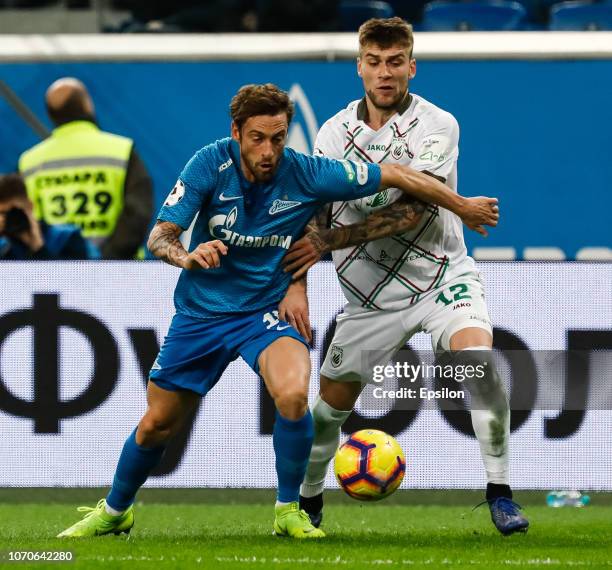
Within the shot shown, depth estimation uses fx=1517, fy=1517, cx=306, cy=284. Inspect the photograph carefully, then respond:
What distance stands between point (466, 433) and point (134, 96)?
4.29 metres

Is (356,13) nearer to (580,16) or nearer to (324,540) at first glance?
(580,16)

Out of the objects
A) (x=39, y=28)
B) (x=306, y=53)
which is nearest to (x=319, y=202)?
(x=306, y=53)

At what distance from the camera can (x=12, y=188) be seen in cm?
971

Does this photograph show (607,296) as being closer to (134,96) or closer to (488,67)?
(488,67)

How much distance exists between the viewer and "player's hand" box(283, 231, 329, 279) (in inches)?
256

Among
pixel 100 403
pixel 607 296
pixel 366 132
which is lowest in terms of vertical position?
pixel 100 403

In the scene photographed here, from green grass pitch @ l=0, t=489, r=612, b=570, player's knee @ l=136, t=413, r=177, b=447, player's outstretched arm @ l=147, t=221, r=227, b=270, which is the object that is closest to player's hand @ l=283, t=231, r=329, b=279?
player's outstretched arm @ l=147, t=221, r=227, b=270

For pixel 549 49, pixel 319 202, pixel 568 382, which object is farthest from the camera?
pixel 549 49

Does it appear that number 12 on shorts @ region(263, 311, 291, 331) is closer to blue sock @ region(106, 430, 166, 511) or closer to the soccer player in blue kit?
the soccer player in blue kit

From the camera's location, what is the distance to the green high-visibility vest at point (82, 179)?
416 inches

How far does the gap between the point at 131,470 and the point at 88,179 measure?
4.46 metres

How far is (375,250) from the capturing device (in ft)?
22.7

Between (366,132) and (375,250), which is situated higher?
(366,132)

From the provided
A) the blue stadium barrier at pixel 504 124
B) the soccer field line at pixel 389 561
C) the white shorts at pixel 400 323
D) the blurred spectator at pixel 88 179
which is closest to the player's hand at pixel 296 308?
the white shorts at pixel 400 323
